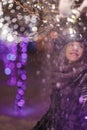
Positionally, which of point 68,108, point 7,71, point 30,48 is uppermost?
point 30,48

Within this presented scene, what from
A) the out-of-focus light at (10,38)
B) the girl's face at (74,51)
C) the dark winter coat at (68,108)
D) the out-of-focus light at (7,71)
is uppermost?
the out-of-focus light at (10,38)

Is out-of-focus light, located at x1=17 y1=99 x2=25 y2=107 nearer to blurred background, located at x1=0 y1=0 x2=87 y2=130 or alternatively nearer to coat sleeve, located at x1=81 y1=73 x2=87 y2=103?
blurred background, located at x1=0 y1=0 x2=87 y2=130

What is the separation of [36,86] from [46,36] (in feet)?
0.80

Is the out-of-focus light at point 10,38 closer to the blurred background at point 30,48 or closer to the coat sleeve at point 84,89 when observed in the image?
the blurred background at point 30,48

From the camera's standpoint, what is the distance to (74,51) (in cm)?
142

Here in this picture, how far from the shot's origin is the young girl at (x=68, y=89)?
1410 mm

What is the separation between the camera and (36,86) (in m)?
1.44

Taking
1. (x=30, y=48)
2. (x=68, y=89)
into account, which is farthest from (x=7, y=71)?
(x=68, y=89)

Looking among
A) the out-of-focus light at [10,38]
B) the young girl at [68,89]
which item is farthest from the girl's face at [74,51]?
the out-of-focus light at [10,38]

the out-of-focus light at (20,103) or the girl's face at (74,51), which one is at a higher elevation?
the girl's face at (74,51)

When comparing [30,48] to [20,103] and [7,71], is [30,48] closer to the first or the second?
[7,71]

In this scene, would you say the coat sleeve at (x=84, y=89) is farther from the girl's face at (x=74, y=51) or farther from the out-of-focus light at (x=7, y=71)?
the out-of-focus light at (x=7, y=71)

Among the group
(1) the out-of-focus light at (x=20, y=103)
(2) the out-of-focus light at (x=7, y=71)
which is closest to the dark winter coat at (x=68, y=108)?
(1) the out-of-focus light at (x=20, y=103)

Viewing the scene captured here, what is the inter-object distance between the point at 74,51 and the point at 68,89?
18cm
